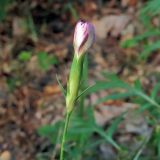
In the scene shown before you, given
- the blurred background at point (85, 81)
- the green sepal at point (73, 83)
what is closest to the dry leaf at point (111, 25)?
the blurred background at point (85, 81)

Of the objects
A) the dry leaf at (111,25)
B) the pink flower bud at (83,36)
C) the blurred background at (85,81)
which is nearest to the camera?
the pink flower bud at (83,36)

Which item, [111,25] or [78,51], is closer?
[78,51]

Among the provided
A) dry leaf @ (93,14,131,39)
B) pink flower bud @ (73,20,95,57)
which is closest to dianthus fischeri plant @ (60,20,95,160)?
pink flower bud @ (73,20,95,57)

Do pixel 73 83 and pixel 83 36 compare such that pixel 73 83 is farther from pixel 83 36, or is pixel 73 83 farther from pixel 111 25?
pixel 111 25

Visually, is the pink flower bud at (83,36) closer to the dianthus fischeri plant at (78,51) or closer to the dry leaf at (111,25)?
the dianthus fischeri plant at (78,51)

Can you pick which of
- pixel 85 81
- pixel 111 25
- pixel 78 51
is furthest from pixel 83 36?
pixel 111 25

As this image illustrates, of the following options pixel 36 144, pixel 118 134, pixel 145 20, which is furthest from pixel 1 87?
pixel 145 20

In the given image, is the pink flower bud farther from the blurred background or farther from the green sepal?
the blurred background
